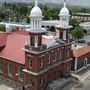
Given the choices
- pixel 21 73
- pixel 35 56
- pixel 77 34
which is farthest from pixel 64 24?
pixel 77 34

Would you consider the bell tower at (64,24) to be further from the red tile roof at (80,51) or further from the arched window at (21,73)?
the arched window at (21,73)

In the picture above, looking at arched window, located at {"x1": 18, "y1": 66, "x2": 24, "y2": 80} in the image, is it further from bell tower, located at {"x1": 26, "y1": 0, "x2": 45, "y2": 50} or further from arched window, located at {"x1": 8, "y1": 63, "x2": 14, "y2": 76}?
bell tower, located at {"x1": 26, "y1": 0, "x2": 45, "y2": 50}

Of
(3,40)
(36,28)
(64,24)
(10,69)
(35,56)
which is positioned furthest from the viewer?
(3,40)

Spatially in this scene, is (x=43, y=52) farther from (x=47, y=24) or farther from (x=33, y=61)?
(x=47, y=24)

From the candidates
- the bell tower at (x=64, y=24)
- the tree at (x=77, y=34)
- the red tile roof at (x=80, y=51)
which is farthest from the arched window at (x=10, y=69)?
the tree at (x=77, y=34)

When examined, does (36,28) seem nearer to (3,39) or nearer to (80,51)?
(3,39)

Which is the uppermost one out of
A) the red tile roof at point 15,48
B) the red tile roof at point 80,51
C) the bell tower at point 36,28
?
the bell tower at point 36,28

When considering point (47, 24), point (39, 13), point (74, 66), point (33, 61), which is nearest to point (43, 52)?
point (33, 61)
